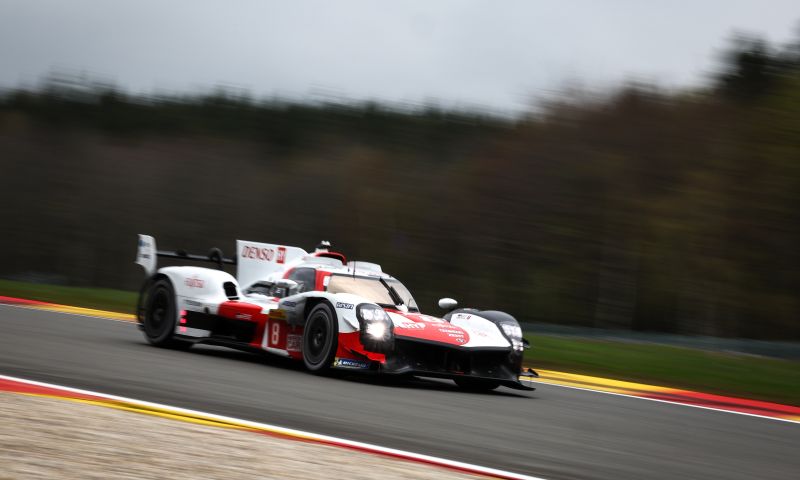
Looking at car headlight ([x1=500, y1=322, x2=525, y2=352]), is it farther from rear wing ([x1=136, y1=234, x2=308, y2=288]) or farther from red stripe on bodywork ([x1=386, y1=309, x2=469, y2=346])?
rear wing ([x1=136, y1=234, x2=308, y2=288])

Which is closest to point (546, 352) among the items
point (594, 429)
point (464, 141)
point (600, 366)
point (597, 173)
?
point (600, 366)

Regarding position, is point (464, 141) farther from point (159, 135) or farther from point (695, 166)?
point (159, 135)

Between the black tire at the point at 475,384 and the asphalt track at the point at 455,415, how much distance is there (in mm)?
133

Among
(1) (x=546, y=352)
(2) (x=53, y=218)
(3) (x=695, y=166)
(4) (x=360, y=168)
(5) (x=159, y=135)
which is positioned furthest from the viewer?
(5) (x=159, y=135)

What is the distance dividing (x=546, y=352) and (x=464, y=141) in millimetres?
18597

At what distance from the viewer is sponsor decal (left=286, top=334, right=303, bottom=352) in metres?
9.66

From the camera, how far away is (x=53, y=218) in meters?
44.9

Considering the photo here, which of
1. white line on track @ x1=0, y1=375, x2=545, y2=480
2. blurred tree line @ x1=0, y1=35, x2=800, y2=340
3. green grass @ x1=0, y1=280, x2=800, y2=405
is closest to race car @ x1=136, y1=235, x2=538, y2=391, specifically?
white line on track @ x1=0, y1=375, x2=545, y2=480

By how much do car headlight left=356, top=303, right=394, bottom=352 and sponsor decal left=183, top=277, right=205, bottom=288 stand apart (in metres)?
2.79

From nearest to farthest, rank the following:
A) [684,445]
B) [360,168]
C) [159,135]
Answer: [684,445] < [360,168] < [159,135]

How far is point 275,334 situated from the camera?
9.89m

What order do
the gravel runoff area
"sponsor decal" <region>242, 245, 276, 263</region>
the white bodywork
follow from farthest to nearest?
"sponsor decal" <region>242, 245, 276, 263</region> < the white bodywork < the gravel runoff area

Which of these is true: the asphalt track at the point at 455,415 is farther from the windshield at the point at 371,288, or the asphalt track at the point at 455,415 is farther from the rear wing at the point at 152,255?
the rear wing at the point at 152,255

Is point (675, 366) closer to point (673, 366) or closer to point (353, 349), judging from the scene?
point (673, 366)
